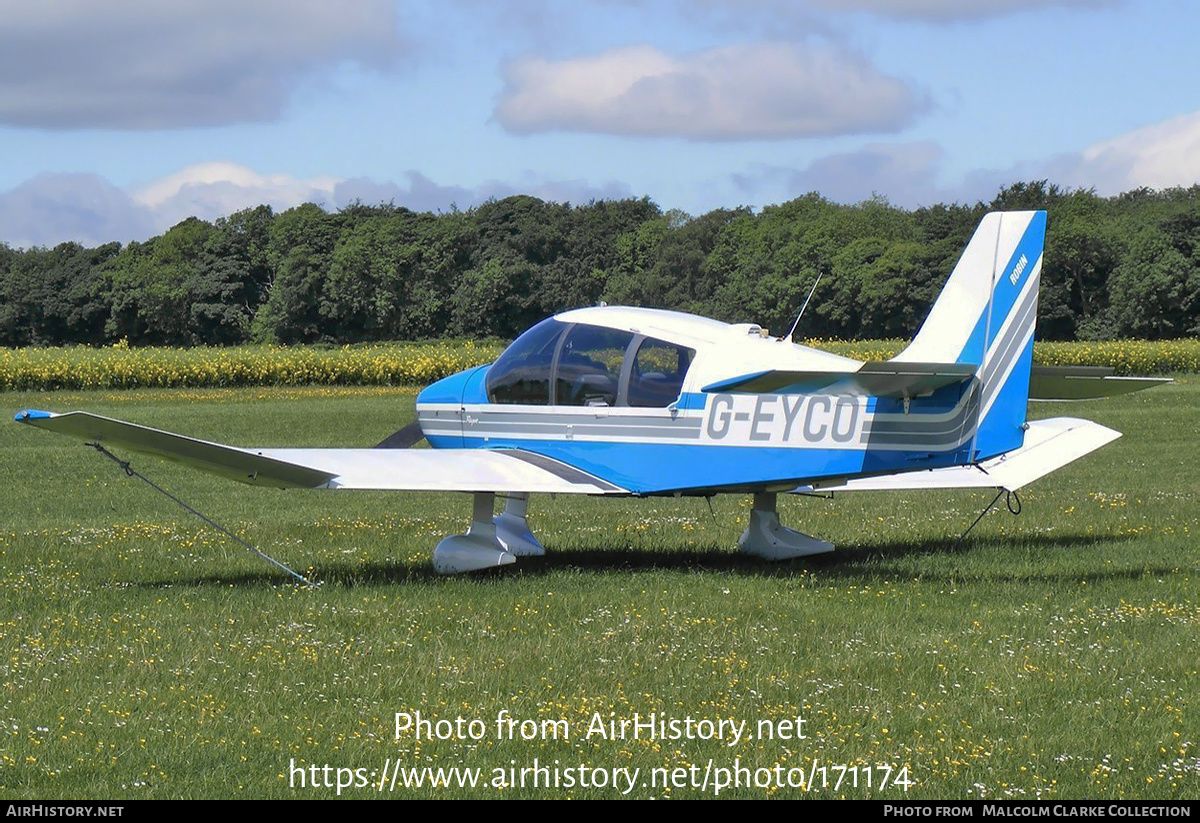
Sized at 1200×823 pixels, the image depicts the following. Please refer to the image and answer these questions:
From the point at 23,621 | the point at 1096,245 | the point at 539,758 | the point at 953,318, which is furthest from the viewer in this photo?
the point at 1096,245

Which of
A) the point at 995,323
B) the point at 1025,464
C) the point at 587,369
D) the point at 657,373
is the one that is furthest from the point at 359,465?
the point at 1025,464

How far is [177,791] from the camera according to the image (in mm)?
5328

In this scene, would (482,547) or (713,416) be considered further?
(482,547)

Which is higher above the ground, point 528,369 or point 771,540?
point 528,369

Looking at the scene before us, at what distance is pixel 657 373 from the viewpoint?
32.8 ft

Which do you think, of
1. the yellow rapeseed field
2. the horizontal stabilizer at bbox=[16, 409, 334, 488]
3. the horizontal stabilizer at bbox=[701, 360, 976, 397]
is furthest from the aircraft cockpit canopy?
the yellow rapeseed field

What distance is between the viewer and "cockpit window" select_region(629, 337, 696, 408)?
32.4 ft

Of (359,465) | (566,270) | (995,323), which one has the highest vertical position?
(566,270)

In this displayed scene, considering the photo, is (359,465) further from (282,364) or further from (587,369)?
(282,364)

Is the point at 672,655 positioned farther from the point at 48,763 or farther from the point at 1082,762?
the point at 48,763

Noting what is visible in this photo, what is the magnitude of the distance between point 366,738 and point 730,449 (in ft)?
14.1

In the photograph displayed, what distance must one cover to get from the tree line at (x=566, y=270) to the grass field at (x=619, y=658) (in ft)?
182

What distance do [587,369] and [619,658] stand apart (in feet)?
11.3

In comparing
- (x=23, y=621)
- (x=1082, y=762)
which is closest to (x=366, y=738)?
(x=1082, y=762)
